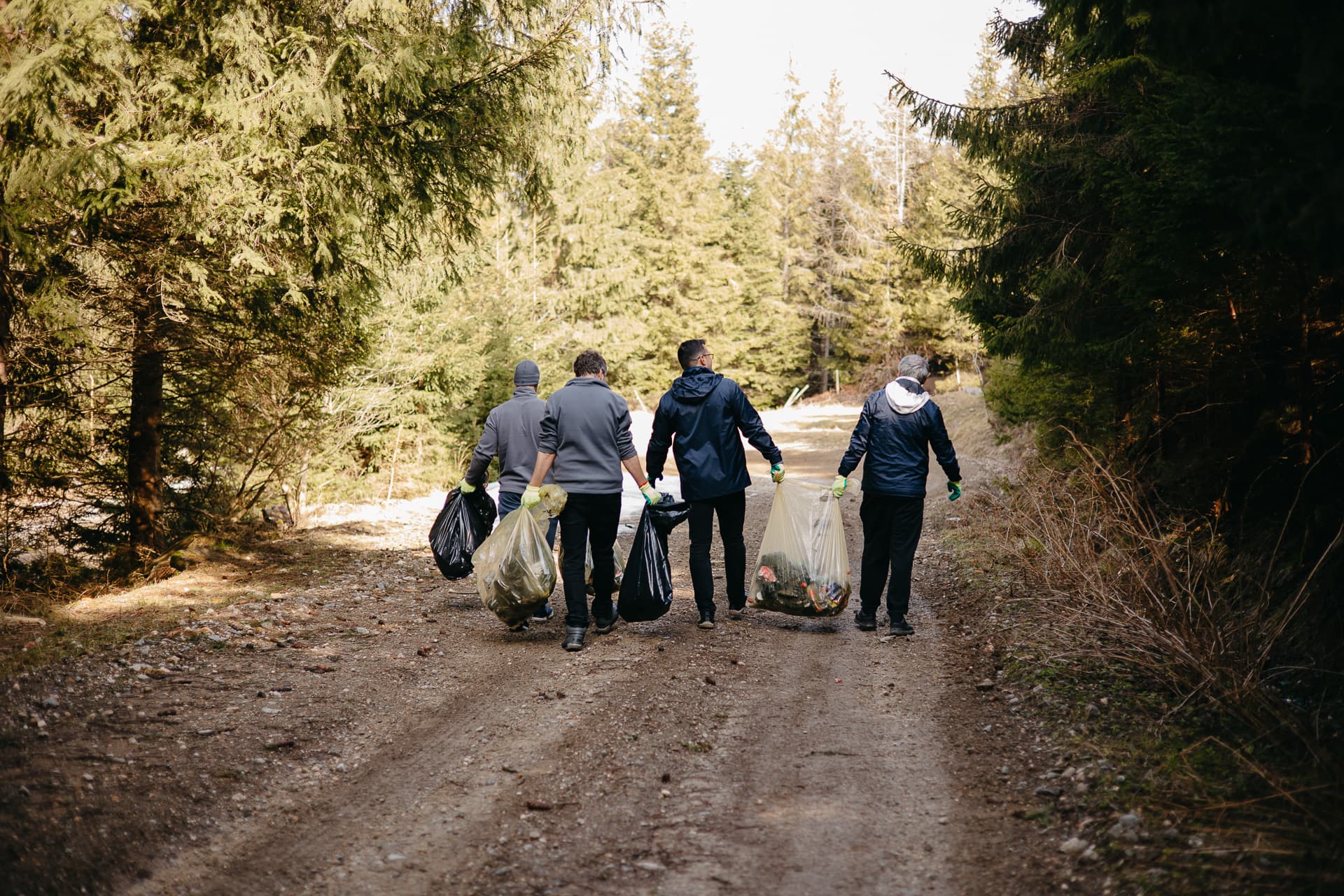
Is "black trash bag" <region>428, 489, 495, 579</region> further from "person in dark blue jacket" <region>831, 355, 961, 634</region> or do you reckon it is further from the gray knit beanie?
"person in dark blue jacket" <region>831, 355, 961, 634</region>

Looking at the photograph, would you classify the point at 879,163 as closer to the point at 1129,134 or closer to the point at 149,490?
the point at 1129,134

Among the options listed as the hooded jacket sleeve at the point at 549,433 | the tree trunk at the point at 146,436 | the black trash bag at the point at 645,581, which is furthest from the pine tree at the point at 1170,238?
the tree trunk at the point at 146,436

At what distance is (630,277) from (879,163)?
25200mm

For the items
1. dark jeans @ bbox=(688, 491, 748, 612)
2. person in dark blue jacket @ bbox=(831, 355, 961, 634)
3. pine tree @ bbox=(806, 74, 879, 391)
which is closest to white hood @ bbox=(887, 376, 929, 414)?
person in dark blue jacket @ bbox=(831, 355, 961, 634)

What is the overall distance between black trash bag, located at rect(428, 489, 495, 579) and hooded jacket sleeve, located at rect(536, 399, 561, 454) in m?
1.41

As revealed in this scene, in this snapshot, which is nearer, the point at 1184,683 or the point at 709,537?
the point at 1184,683

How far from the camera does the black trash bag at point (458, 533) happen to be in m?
7.48

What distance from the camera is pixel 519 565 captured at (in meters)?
6.37

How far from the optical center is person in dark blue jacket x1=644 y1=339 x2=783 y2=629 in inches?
270

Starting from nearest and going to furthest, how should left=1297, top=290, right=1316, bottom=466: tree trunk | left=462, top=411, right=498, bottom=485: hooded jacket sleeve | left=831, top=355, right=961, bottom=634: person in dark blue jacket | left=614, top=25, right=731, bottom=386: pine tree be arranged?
left=1297, top=290, right=1316, bottom=466: tree trunk
left=831, top=355, right=961, bottom=634: person in dark blue jacket
left=462, top=411, right=498, bottom=485: hooded jacket sleeve
left=614, top=25, right=731, bottom=386: pine tree

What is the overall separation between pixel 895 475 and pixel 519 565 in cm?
285

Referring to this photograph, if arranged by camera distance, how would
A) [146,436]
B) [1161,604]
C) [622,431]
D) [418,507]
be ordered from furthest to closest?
1. [418,507]
2. [146,436]
3. [622,431]
4. [1161,604]

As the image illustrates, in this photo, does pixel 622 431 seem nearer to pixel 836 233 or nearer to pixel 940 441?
pixel 940 441

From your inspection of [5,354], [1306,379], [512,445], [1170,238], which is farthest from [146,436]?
[1306,379]
